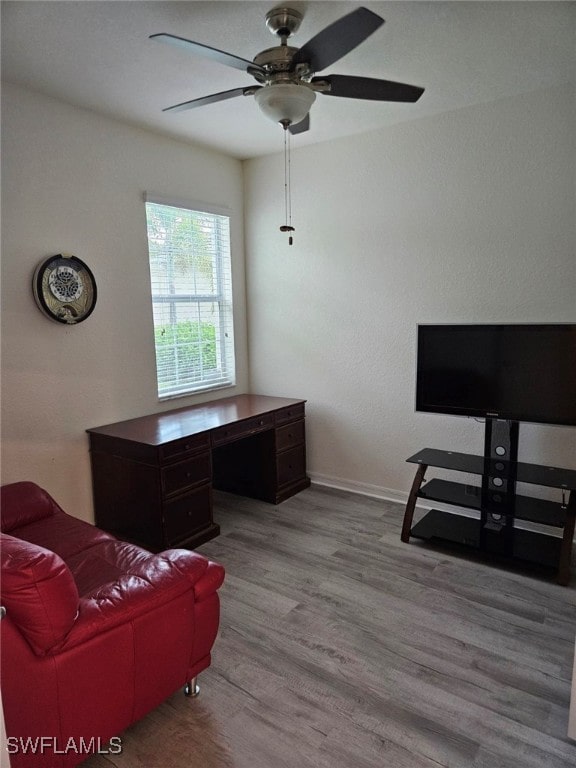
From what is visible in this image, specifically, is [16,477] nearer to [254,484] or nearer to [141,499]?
[141,499]

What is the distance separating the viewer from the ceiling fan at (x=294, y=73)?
177 centimetres

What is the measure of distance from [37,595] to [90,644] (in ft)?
0.89

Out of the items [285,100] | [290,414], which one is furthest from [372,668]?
[285,100]

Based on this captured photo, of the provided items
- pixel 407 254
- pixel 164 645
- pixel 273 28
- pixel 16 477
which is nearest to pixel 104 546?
pixel 164 645

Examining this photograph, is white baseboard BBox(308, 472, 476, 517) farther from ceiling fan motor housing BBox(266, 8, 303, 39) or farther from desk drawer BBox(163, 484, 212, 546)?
ceiling fan motor housing BBox(266, 8, 303, 39)

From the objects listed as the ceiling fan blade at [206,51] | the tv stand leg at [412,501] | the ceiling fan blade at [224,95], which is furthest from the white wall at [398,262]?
the ceiling fan blade at [206,51]

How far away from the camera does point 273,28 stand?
6.93 feet

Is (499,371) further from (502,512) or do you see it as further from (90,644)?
(90,644)

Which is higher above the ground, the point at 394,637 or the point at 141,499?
the point at 141,499

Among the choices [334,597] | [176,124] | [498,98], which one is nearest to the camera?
[334,597]

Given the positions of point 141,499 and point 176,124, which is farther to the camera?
point 176,124

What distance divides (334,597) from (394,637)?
0.41 metres

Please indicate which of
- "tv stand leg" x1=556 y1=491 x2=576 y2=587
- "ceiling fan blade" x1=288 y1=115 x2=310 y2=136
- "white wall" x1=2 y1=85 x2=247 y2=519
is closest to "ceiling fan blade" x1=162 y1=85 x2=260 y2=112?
"ceiling fan blade" x1=288 y1=115 x2=310 y2=136

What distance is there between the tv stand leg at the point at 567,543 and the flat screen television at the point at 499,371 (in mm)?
451
